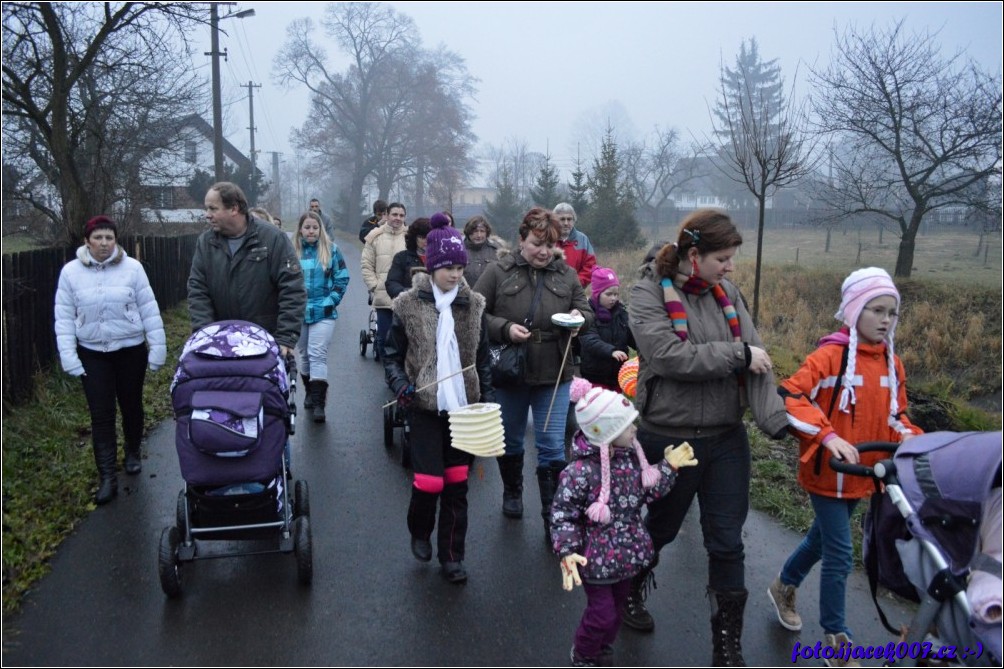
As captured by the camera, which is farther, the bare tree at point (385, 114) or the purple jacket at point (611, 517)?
the bare tree at point (385, 114)

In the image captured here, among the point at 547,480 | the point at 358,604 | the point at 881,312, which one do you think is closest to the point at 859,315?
the point at 881,312

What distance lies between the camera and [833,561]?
3.73m

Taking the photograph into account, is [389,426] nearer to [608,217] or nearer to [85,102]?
[85,102]

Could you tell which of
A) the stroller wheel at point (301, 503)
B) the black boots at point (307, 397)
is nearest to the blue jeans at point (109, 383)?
the stroller wheel at point (301, 503)

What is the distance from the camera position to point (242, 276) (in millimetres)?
5344

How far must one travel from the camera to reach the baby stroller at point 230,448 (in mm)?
4090

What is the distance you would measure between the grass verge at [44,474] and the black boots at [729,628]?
3.62 metres

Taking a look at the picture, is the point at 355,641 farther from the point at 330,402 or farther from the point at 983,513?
the point at 330,402

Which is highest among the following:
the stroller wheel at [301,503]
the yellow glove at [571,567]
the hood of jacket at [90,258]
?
the hood of jacket at [90,258]

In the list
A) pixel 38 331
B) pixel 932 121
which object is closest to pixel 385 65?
pixel 932 121

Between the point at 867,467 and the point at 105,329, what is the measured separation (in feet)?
16.4

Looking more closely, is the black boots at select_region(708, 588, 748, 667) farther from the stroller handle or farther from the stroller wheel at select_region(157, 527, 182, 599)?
the stroller wheel at select_region(157, 527, 182, 599)

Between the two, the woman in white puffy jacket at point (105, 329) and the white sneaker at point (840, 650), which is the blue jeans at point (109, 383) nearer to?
the woman in white puffy jacket at point (105, 329)

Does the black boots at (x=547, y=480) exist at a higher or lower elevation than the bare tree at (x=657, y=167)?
lower
